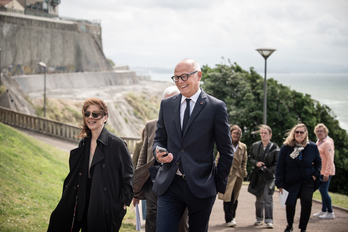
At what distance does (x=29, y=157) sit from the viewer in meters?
11.2

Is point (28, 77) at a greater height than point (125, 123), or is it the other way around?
point (28, 77)

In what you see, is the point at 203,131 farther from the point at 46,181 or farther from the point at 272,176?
the point at 46,181

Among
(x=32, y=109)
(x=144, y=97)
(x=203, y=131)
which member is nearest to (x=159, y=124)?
(x=203, y=131)

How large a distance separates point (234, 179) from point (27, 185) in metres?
4.44

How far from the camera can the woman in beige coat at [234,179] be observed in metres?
7.75

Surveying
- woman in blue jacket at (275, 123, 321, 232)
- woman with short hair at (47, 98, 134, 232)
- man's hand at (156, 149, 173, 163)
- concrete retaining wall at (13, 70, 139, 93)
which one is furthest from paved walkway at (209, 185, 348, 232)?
concrete retaining wall at (13, 70, 139, 93)

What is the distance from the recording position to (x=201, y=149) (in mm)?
4023

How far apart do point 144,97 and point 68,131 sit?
4249cm

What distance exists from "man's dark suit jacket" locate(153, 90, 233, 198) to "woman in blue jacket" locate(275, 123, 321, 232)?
3.07m

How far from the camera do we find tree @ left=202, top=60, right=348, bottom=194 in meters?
25.6

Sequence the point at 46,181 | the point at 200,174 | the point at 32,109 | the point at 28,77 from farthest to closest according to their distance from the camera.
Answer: the point at 28,77 < the point at 32,109 < the point at 46,181 < the point at 200,174

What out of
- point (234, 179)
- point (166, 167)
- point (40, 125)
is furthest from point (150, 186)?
point (40, 125)

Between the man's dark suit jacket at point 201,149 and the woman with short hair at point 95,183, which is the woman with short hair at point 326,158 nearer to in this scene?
the man's dark suit jacket at point 201,149

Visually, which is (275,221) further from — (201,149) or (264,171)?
(201,149)
